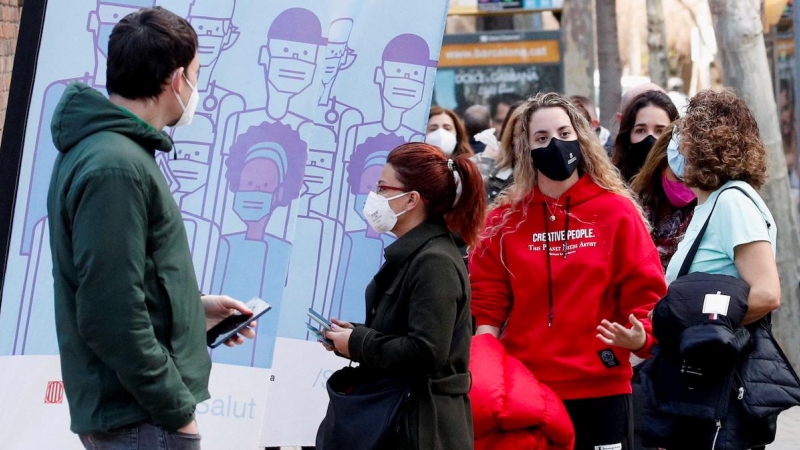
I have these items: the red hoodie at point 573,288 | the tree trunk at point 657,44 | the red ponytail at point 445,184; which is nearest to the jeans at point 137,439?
the red ponytail at point 445,184

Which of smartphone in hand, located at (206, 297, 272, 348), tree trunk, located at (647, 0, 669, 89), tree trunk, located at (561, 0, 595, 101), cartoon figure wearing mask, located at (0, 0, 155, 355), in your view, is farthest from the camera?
tree trunk, located at (647, 0, 669, 89)

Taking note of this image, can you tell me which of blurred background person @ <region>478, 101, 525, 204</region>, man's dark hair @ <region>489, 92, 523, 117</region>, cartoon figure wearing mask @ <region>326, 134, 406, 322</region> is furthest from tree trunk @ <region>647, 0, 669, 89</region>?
cartoon figure wearing mask @ <region>326, 134, 406, 322</region>

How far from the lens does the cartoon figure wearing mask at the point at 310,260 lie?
5344 millimetres

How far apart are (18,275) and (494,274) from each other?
73.8 inches

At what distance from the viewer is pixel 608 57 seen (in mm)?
15648

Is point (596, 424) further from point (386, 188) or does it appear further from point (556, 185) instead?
point (386, 188)

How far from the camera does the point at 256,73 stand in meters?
4.98

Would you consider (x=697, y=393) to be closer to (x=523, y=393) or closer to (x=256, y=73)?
(x=523, y=393)

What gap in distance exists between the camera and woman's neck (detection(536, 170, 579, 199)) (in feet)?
14.6

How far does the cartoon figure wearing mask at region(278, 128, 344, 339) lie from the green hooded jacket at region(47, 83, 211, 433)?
2224mm

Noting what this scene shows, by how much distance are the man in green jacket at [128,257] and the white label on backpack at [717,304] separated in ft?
5.88

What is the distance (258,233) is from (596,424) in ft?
5.33

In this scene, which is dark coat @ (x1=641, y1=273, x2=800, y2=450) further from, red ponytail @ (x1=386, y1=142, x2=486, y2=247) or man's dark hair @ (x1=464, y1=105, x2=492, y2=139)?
man's dark hair @ (x1=464, y1=105, x2=492, y2=139)

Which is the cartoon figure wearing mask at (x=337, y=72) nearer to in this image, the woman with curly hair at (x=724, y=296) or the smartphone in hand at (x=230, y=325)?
the woman with curly hair at (x=724, y=296)
